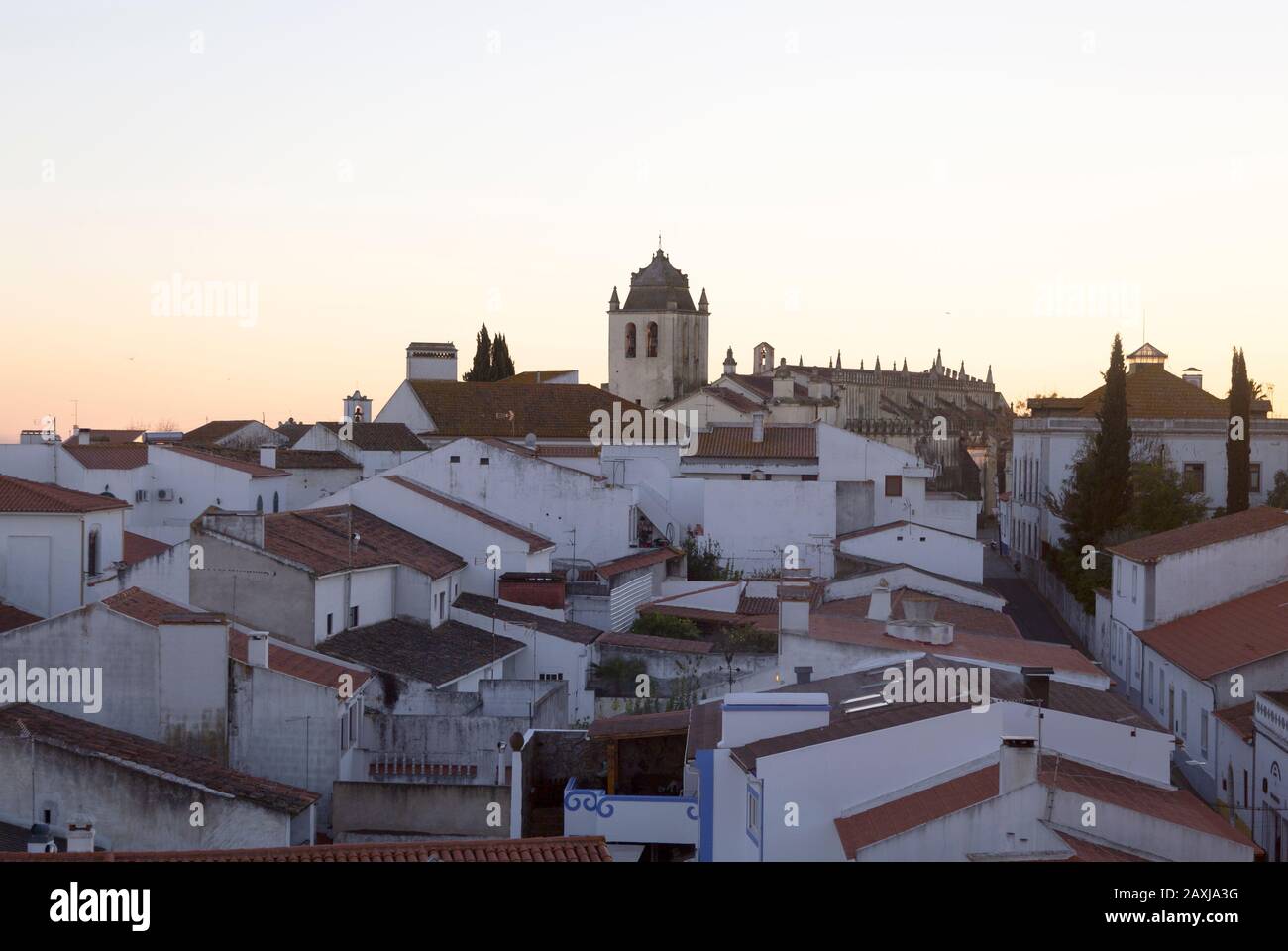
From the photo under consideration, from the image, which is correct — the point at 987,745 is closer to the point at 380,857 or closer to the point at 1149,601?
the point at 380,857

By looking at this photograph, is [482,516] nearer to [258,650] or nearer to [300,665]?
[300,665]

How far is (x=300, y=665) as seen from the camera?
21.2m

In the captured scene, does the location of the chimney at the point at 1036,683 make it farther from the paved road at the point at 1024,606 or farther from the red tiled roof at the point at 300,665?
the paved road at the point at 1024,606

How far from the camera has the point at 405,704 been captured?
74.3ft

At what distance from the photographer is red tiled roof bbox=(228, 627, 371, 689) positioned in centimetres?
2020

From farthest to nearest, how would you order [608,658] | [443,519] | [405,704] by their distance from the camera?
[443,519]
[608,658]
[405,704]

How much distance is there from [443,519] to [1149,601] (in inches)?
572

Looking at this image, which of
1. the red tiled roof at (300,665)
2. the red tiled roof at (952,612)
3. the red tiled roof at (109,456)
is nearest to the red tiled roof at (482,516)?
the red tiled roof at (952,612)

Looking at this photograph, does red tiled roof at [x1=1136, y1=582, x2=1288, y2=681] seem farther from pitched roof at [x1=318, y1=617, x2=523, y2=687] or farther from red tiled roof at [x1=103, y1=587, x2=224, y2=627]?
red tiled roof at [x1=103, y1=587, x2=224, y2=627]

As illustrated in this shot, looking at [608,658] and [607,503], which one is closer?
[608,658]

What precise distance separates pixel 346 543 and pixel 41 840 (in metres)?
13.0

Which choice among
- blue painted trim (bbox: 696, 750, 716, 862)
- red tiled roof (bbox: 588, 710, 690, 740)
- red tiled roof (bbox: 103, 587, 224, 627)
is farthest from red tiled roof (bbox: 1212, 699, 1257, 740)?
red tiled roof (bbox: 103, 587, 224, 627)

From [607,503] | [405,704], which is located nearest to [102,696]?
[405,704]

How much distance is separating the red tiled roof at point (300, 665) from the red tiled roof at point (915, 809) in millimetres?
8523
